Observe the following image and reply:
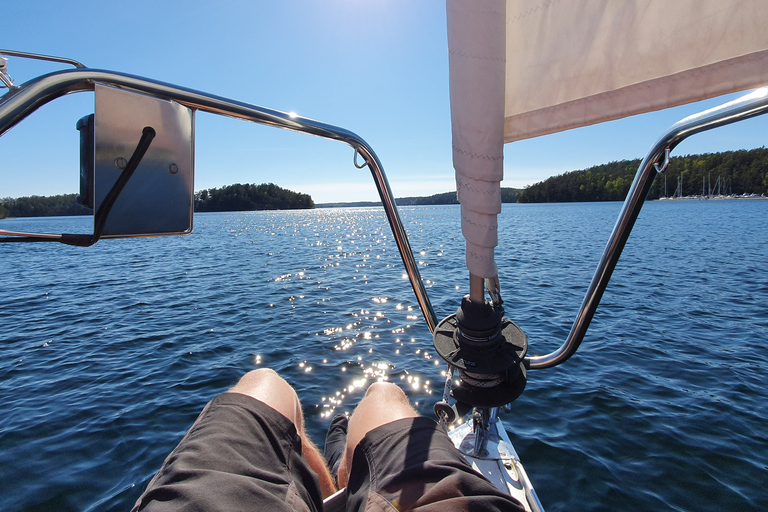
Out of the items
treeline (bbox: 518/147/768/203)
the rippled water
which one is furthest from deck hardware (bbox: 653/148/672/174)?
treeline (bbox: 518/147/768/203)

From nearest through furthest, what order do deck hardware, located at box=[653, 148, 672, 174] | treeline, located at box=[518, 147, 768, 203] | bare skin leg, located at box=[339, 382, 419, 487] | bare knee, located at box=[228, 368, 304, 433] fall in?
deck hardware, located at box=[653, 148, 672, 174], bare skin leg, located at box=[339, 382, 419, 487], bare knee, located at box=[228, 368, 304, 433], treeline, located at box=[518, 147, 768, 203]

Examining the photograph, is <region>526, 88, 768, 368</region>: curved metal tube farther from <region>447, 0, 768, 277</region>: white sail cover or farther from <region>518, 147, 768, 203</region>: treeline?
<region>518, 147, 768, 203</region>: treeline

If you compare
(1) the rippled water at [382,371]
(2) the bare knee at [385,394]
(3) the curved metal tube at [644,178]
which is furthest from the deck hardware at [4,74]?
(1) the rippled water at [382,371]

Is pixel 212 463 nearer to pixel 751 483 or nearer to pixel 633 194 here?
pixel 633 194

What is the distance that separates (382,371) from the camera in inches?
234

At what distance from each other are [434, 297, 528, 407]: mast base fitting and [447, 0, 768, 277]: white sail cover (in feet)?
0.60

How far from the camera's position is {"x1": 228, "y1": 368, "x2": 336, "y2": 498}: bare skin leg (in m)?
1.84

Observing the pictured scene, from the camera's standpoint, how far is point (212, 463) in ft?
4.05

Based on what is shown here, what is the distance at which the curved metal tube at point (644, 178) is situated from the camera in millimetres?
1067

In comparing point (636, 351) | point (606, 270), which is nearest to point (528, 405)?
point (636, 351)

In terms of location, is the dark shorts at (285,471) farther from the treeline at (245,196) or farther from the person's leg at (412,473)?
the treeline at (245,196)

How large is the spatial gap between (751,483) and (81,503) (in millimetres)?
6048

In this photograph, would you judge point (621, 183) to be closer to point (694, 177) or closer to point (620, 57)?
point (694, 177)

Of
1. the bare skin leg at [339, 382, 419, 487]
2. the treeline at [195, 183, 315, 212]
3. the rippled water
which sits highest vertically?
the treeline at [195, 183, 315, 212]
